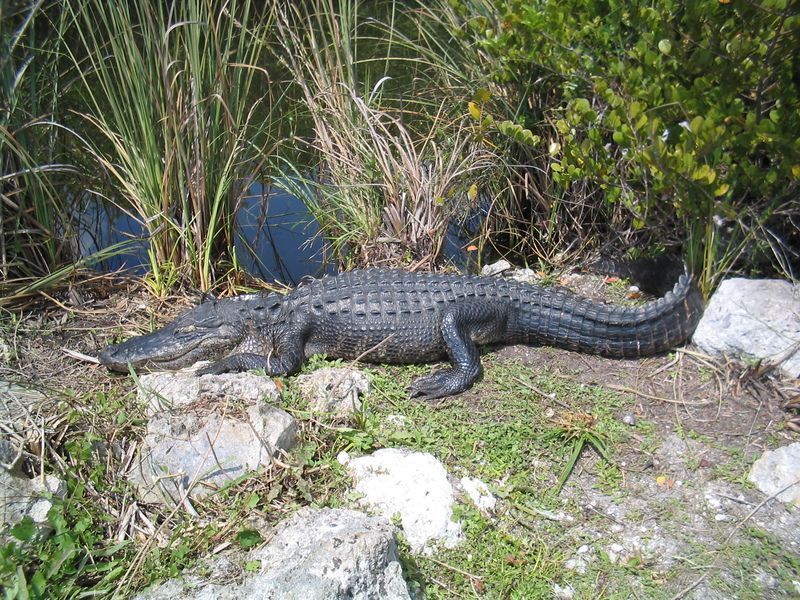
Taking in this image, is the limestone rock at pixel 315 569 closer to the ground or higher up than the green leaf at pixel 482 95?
closer to the ground

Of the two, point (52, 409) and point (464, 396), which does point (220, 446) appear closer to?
point (52, 409)

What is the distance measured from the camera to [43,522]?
2482mm

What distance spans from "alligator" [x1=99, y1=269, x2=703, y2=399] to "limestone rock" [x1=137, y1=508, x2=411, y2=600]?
1.39 meters

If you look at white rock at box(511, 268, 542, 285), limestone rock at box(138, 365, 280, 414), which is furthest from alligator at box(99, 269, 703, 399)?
white rock at box(511, 268, 542, 285)

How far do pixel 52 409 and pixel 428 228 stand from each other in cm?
271

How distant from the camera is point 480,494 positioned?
2885 millimetres

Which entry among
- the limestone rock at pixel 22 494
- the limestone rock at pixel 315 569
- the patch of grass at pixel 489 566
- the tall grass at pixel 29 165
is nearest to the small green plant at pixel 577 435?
the patch of grass at pixel 489 566

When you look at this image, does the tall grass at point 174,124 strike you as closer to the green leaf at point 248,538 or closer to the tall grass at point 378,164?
the tall grass at point 378,164

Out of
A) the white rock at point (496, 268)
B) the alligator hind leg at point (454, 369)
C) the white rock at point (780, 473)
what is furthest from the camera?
the white rock at point (496, 268)

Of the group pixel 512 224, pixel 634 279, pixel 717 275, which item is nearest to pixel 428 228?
pixel 512 224

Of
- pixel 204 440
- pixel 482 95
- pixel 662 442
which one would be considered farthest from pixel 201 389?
pixel 482 95

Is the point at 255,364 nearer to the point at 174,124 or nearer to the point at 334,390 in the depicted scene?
the point at 334,390

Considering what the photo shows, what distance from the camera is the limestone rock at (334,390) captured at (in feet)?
10.8

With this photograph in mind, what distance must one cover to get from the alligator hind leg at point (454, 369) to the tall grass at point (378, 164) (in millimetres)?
1041
